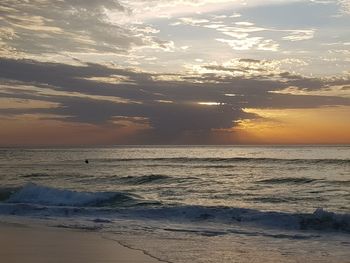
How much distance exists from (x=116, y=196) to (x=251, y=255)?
13.9m

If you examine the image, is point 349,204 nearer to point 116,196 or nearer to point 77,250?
point 116,196

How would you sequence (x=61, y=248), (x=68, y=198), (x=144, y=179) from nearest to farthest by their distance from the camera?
1. (x=61, y=248)
2. (x=68, y=198)
3. (x=144, y=179)

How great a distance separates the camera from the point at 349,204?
1866cm

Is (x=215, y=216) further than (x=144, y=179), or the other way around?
(x=144, y=179)

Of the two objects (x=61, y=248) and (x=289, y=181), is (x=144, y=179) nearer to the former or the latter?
(x=289, y=181)

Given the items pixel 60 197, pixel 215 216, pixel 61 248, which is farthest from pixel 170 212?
pixel 60 197

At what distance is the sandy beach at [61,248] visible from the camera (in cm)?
847

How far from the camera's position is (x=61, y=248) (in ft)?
31.3

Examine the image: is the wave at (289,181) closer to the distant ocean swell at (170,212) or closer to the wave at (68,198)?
the wave at (68,198)

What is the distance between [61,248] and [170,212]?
7.89 m

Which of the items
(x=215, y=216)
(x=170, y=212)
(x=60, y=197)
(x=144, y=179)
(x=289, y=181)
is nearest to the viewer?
(x=215, y=216)

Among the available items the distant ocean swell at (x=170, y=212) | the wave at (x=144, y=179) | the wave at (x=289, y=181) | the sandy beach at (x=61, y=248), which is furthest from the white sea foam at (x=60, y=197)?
the wave at (x=289, y=181)

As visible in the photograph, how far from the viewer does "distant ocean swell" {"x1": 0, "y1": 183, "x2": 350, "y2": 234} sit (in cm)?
1444

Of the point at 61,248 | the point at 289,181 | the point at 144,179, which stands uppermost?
the point at 61,248
